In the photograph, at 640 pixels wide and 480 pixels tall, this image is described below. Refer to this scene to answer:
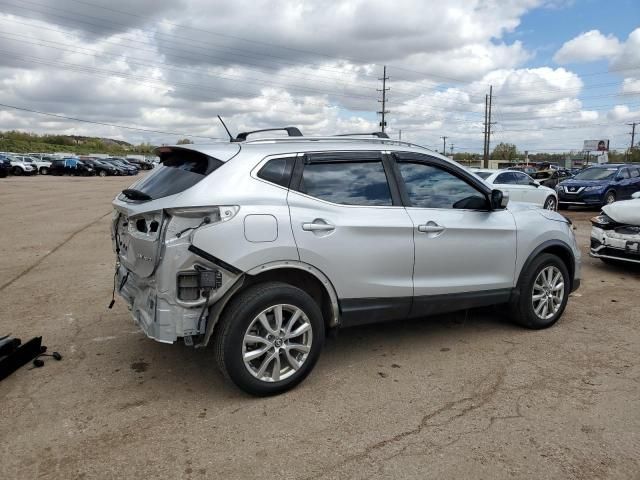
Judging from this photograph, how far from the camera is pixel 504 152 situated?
119750 millimetres

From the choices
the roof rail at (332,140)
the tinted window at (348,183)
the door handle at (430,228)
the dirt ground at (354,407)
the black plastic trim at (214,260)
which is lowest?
the dirt ground at (354,407)

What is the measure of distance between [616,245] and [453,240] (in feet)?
14.6

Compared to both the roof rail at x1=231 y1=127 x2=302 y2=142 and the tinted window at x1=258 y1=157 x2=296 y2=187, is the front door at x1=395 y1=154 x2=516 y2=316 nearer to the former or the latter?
the roof rail at x1=231 y1=127 x2=302 y2=142

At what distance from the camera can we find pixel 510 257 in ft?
15.9

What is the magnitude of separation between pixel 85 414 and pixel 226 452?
43.1 inches

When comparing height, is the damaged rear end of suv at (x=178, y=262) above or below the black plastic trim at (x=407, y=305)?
above

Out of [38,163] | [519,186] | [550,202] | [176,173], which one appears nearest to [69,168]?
[38,163]

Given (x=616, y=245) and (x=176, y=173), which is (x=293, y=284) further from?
(x=616, y=245)

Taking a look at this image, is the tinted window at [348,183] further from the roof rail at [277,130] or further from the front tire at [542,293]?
the front tire at [542,293]

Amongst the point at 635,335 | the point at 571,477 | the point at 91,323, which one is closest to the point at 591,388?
the point at 571,477

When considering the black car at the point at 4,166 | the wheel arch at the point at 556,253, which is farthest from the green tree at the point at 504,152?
the wheel arch at the point at 556,253

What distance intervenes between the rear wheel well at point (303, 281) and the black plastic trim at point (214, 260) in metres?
0.15

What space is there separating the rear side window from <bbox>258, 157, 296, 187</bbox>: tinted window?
316mm

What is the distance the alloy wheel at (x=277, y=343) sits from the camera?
3627 mm
